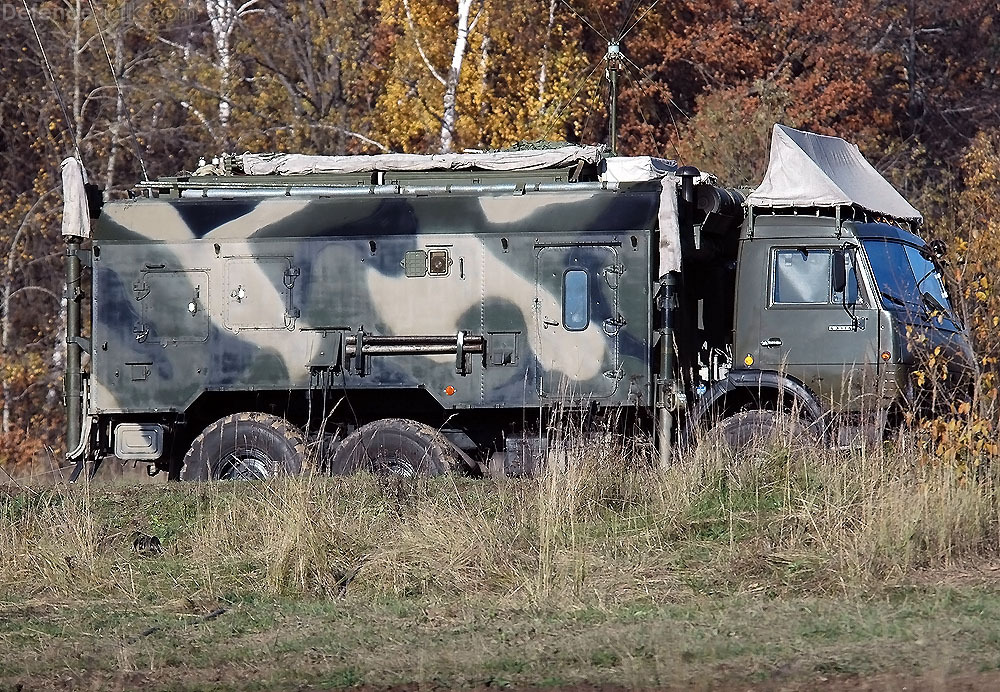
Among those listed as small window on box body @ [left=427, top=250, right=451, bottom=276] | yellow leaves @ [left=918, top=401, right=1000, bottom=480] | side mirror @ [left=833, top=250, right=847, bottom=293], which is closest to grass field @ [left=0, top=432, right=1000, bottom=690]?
yellow leaves @ [left=918, top=401, right=1000, bottom=480]

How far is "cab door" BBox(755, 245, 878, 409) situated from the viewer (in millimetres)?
13391

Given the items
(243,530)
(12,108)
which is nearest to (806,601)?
(243,530)

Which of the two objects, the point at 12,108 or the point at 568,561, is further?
the point at 12,108

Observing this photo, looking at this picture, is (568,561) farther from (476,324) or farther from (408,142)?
(408,142)

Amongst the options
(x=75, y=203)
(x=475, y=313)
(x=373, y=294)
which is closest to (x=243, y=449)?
(x=373, y=294)

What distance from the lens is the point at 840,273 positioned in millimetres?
13453

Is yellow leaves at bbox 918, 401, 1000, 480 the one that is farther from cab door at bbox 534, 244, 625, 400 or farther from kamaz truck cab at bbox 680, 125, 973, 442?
cab door at bbox 534, 244, 625, 400

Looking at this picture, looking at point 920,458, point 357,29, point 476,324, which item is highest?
point 357,29

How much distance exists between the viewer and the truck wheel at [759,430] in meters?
11.8

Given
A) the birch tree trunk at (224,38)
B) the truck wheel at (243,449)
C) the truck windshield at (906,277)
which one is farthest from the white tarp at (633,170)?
the birch tree trunk at (224,38)

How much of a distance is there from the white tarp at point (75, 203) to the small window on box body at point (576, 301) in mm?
4363

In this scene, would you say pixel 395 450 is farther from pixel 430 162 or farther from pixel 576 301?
pixel 430 162

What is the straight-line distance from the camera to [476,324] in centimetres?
1335

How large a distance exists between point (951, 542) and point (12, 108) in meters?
21.7
